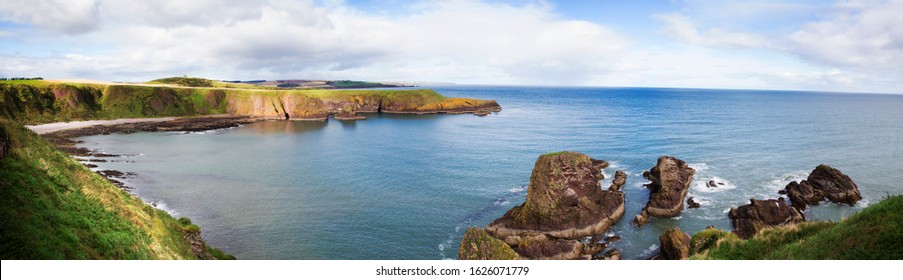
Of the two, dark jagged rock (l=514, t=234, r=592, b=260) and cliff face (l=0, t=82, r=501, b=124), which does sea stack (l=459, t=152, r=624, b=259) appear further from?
cliff face (l=0, t=82, r=501, b=124)

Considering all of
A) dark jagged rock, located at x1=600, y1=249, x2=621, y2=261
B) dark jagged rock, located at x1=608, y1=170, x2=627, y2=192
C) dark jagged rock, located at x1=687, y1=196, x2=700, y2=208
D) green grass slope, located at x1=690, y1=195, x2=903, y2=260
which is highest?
green grass slope, located at x1=690, y1=195, x2=903, y2=260

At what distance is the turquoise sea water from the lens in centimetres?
3341

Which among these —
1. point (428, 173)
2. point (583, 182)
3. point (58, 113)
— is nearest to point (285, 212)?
point (428, 173)

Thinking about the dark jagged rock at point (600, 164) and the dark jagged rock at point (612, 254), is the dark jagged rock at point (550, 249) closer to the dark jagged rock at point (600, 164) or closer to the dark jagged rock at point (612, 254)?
the dark jagged rock at point (612, 254)

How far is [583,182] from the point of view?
36844 millimetres

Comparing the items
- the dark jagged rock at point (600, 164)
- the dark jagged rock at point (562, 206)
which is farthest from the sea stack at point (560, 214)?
the dark jagged rock at point (600, 164)

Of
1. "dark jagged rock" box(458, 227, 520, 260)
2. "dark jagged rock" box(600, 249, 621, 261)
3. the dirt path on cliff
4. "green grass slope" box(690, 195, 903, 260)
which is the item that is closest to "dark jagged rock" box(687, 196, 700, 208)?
"dark jagged rock" box(600, 249, 621, 261)

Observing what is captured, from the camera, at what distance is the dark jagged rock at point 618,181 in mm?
44312

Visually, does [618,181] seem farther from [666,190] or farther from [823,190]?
[823,190]

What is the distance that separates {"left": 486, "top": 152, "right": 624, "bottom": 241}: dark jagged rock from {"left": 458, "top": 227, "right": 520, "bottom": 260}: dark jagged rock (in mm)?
9452
